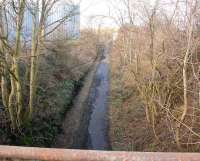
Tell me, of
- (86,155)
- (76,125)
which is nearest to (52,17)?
(76,125)

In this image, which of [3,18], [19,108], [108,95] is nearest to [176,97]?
[19,108]

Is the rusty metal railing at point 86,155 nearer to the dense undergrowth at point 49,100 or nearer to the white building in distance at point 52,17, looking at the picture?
the dense undergrowth at point 49,100

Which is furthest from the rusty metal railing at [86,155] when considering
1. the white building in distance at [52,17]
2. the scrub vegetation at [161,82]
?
the white building in distance at [52,17]

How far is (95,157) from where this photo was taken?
2615 millimetres

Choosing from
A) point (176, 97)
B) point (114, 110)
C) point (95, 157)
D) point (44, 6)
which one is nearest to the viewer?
point (95, 157)

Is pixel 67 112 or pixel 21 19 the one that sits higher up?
pixel 21 19

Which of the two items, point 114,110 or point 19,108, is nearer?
point 19,108

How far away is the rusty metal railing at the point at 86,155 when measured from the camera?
2.53 meters

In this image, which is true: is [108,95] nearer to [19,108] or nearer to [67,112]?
[67,112]

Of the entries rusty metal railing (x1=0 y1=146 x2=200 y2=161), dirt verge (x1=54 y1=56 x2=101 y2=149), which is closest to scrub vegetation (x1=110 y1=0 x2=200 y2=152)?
dirt verge (x1=54 y1=56 x2=101 y2=149)

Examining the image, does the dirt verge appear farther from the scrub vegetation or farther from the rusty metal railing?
the rusty metal railing

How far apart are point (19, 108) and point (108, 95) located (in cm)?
1320

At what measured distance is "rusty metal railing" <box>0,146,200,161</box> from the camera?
8.29 ft

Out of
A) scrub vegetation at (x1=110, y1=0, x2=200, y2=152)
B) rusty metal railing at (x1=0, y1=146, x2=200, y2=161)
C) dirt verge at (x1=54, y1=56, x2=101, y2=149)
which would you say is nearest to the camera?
rusty metal railing at (x1=0, y1=146, x2=200, y2=161)
